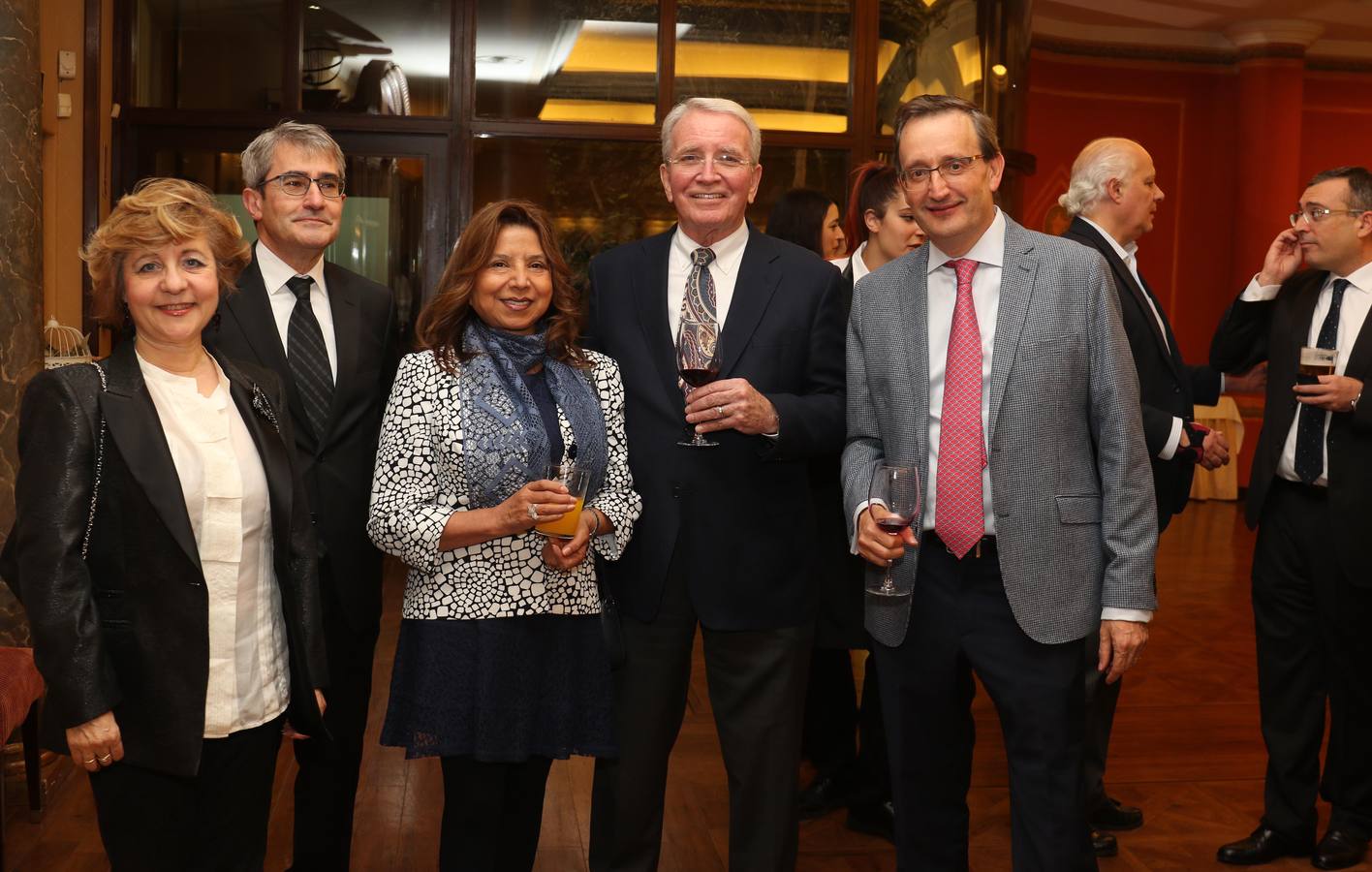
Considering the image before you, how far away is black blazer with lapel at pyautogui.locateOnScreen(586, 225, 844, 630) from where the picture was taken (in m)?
2.65

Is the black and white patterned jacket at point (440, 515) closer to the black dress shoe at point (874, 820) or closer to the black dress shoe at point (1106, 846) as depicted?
the black dress shoe at point (874, 820)

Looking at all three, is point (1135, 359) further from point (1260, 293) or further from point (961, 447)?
point (961, 447)

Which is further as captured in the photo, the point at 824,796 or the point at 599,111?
the point at 599,111

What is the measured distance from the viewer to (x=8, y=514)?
366 cm

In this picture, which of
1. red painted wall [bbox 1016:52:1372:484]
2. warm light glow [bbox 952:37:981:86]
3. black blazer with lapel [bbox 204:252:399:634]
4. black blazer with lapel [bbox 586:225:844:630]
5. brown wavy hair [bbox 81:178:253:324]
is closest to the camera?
brown wavy hair [bbox 81:178:253:324]

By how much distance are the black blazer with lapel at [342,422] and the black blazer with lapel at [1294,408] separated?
7.71 feet

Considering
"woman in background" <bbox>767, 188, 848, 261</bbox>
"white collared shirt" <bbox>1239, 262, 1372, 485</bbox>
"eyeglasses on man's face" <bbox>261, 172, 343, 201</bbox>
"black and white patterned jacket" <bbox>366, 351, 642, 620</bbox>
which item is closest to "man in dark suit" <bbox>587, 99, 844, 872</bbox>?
"black and white patterned jacket" <bbox>366, 351, 642, 620</bbox>

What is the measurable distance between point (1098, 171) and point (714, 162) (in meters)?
1.44

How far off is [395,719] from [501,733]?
0.71 feet

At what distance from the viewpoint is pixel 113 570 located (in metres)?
2.06

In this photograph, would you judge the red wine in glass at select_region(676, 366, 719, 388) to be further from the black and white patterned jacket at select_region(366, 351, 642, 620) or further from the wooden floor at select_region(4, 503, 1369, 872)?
the wooden floor at select_region(4, 503, 1369, 872)

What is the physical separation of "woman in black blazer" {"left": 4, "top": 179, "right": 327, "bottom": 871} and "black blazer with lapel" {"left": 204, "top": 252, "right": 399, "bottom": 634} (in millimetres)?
516

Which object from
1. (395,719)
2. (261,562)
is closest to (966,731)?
(395,719)

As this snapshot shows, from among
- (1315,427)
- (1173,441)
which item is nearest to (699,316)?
(1173,441)
